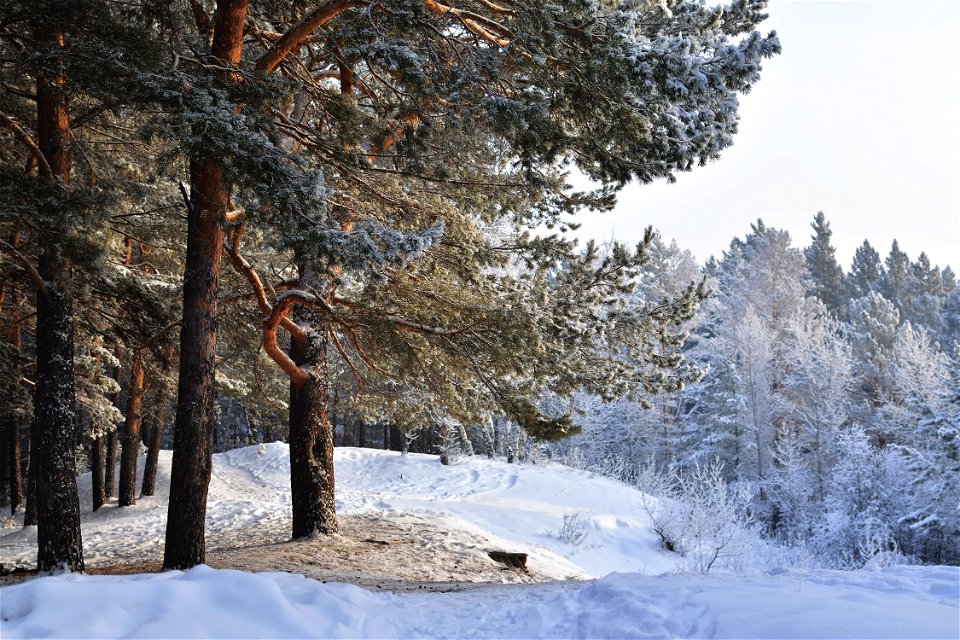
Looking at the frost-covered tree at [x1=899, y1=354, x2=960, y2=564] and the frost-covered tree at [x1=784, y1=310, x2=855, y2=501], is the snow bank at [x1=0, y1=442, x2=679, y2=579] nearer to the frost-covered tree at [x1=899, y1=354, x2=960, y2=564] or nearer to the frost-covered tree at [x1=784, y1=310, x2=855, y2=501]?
the frost-covered tree at [x1=899, y1=354, x2=960, y2=564]

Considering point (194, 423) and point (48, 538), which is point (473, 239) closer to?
point (194, 423)

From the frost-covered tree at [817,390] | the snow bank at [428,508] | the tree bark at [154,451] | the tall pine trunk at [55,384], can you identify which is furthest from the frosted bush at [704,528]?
the tree bark at [154,451]

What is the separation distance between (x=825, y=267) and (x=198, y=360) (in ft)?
163

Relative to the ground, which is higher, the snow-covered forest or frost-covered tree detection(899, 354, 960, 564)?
the snow-covered forest

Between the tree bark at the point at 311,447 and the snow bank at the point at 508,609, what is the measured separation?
4789 mm

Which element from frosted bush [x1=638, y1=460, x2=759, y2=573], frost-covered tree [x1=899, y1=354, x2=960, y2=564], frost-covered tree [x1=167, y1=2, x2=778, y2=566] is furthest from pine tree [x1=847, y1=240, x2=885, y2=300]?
frost-covered tree [x1=167, y1=2, x2=778, y2=566]

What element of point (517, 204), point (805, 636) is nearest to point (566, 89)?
point (517, 204)

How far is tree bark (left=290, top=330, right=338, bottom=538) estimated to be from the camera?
29.1ft

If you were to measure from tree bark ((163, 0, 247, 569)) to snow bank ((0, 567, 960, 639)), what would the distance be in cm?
210

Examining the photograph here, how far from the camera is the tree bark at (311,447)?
888cm

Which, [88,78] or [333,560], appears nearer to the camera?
[88,78]

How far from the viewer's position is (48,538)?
652cm

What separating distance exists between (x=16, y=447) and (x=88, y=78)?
1545 cm

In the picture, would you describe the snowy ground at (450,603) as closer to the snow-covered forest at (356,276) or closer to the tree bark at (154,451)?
the snow-covered forest at (356,276)
